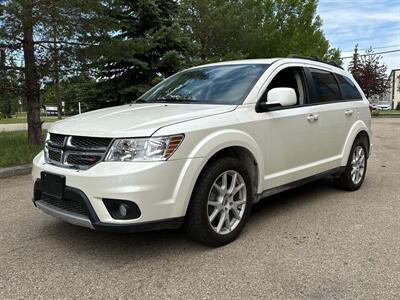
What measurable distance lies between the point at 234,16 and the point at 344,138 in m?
15.1

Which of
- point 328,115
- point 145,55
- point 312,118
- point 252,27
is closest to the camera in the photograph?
point 312,118

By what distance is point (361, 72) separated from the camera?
42.3 m

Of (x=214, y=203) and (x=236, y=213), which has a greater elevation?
(x=214, y=203)

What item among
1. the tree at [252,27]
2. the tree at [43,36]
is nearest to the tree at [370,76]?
the tree at [252,27]

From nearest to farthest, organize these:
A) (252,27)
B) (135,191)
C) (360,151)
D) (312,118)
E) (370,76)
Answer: (135,191)
(312,118)
(360,151)
(252,27)
(370,76)

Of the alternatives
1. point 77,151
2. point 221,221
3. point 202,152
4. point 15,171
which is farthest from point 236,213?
point 15,171

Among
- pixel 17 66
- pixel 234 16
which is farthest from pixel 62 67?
pixel 234 16

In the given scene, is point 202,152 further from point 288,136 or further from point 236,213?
point 288,136

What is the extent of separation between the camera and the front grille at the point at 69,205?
10.9 ft

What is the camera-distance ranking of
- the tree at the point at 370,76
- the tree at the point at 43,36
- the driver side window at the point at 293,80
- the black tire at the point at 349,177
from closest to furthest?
the driver side window at the point at 293,80
the black tire at the point at 349,177
the tree at the point at 43,36
the tree at the point at 370,76

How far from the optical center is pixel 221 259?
3473 millimetres

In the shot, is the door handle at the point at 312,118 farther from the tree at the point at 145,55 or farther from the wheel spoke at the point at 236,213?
the tree at the point at 145,55

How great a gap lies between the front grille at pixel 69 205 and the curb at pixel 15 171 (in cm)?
378

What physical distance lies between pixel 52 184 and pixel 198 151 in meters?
1.28
